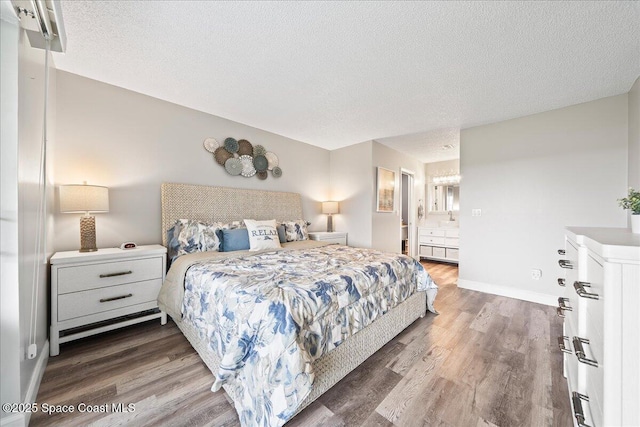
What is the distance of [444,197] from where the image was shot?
5.66 m

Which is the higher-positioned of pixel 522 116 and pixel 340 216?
pixel 522 116

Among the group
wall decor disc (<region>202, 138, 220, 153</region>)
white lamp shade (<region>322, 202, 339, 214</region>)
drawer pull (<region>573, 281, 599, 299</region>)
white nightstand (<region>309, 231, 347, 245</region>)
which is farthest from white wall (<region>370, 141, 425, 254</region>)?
drawer pull (<region>573, 281, 599, 299</region>)

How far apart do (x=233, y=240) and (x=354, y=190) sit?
248 centimetres

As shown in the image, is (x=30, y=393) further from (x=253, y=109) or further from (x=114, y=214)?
(x=253, y=109)

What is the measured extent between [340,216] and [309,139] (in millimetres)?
1548

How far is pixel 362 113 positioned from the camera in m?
3.08

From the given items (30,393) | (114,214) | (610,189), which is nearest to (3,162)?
(30,393)

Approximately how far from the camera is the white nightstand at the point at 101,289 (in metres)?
1.86

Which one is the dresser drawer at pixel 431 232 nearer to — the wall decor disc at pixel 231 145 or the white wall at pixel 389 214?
the white wall at pixel 389 214

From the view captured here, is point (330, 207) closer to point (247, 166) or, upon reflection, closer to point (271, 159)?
point (271, 159)

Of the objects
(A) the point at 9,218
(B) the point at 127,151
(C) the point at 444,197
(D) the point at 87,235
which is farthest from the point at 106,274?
(C) the point at 444,197

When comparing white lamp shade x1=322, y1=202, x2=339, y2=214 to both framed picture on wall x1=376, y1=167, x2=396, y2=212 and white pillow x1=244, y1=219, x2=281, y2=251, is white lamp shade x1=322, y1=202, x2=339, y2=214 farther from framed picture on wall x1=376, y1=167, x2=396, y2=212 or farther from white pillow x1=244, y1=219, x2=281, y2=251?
white pillow x1=244, y1=219, x2=281, y2=251

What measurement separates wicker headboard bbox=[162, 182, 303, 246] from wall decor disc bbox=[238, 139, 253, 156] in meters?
0.54

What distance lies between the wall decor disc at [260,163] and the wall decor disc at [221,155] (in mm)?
411
